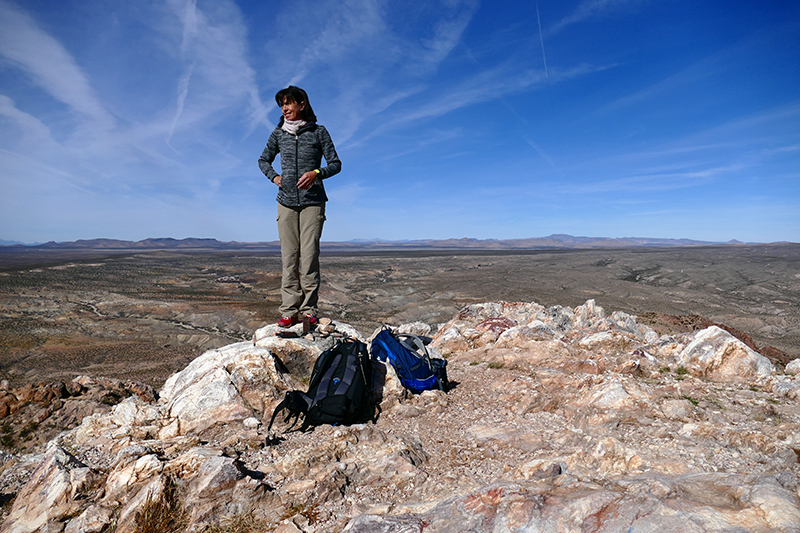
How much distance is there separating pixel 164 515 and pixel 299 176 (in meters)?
3.96

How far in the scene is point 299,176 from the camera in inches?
198

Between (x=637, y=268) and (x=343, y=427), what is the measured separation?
73588mm

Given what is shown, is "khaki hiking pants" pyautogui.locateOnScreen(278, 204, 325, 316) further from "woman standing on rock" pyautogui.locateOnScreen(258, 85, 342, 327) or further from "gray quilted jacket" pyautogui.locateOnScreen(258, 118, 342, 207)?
"gray quilted jacket" pyautogui.locateOnScreen(258, 118, 342, 207)

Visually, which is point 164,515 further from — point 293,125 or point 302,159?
point 293,125

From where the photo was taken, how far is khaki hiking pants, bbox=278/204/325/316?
16.9ft

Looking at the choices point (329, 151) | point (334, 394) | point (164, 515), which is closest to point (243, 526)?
point (164, 515)

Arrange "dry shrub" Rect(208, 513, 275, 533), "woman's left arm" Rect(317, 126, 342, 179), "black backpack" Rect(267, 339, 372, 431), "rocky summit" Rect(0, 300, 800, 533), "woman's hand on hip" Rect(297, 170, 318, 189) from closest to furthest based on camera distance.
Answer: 1. "rocky summit" Rect(0, 300, 800, 533)
2. "dry shrub" Rect(208, 513, 275, 533)
3. "black backpack" Rect(267, 339, 372, 431)
4. "woman's hand on hip" Rect(297, 170, 318, 189)
5. "woman's left arm" Rect(317, 126, 342, 179)

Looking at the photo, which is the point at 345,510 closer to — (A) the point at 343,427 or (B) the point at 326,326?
(A) the point at 343,427

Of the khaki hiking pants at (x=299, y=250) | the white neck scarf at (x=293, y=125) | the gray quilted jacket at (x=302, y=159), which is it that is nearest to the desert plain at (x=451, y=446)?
the khaki hiking pants at (x=299, y=250)

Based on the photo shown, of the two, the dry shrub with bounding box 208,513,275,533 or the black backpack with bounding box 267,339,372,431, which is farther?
the black backpack with bounding box 267,339,372,431

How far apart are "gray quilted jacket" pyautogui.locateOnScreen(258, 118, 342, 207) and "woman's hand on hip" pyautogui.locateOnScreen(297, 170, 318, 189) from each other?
0.13 meters

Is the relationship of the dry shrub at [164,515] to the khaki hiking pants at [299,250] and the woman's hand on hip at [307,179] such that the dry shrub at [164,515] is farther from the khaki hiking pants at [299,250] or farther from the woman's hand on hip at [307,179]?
the woman's hand on hip at [307,179]

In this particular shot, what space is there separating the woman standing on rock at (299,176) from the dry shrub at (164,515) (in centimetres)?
295

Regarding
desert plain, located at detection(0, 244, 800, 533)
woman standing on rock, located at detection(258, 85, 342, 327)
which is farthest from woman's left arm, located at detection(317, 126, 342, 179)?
desert plain, located at detection(0, 244, 800, 533)
